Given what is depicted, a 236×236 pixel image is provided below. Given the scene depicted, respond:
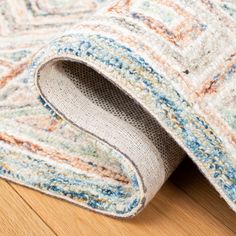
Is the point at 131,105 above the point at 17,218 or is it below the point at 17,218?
above

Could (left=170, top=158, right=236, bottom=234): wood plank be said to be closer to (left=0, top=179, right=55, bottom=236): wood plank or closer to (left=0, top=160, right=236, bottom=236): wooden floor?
(left=0, top=160, right=236, bottom=236): wooden floor

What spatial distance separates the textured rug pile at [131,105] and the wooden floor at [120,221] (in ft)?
0.05

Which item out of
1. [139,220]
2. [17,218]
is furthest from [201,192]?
[17,218]

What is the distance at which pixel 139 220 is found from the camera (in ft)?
2.02

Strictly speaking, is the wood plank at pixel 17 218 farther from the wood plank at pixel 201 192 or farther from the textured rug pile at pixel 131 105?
the wood plank at pixel 201 192

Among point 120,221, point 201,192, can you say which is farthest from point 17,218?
point 201,192

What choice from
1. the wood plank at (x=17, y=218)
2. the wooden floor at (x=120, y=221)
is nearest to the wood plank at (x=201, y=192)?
the wooden floor at (x=120, y=221)

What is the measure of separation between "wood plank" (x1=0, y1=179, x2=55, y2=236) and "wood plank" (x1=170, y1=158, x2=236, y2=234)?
0.20m

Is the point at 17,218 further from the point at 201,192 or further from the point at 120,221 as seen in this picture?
the point at 201,192

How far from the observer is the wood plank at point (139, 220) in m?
0.60

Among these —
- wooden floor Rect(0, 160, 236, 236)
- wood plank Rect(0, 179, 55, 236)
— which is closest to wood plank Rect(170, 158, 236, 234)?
wooden floor Rect(0, 160, 236, 236)

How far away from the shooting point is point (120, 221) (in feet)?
2.01

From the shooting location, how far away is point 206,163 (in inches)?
21.6

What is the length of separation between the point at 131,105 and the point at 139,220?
153 millimetres
